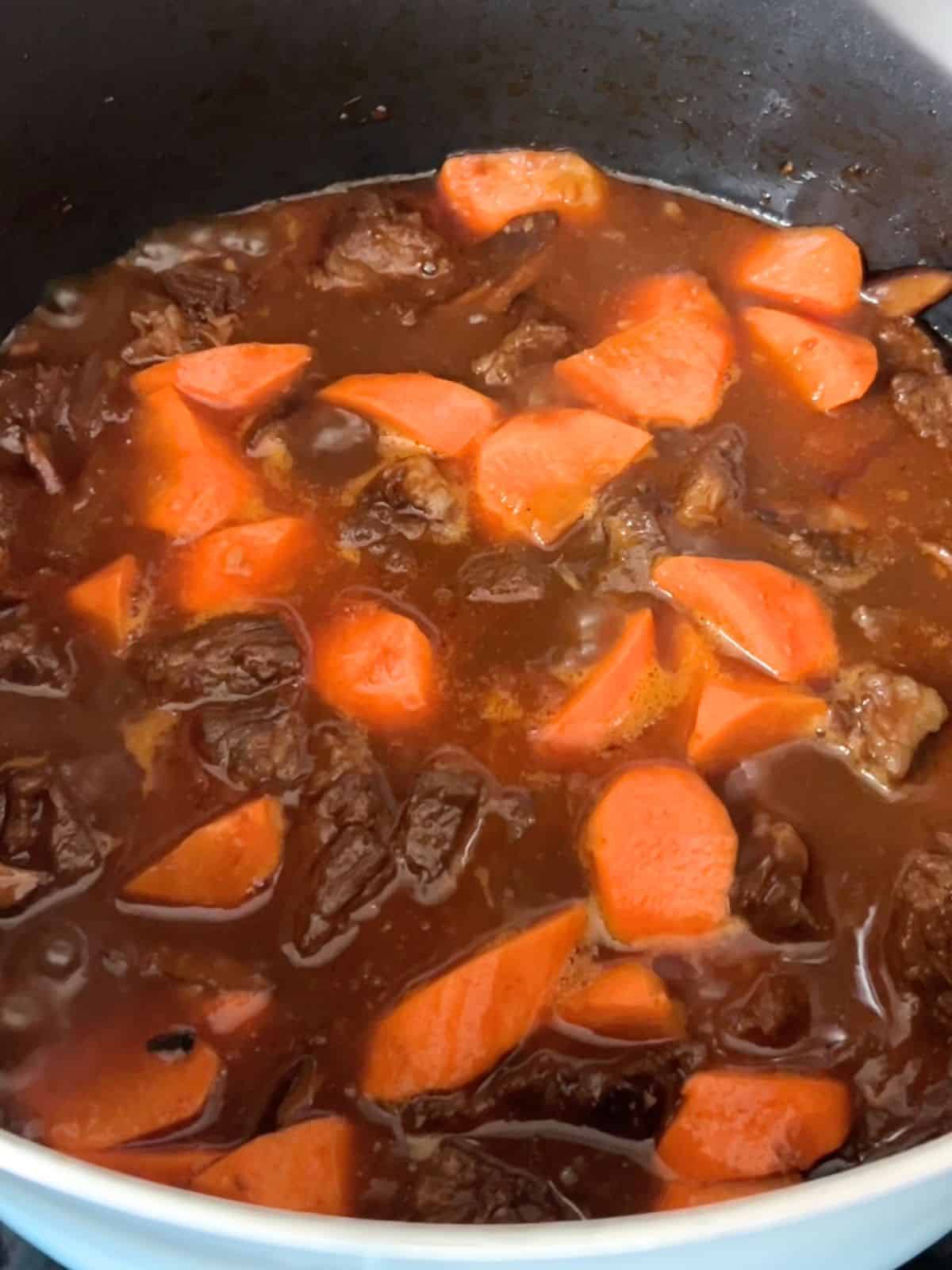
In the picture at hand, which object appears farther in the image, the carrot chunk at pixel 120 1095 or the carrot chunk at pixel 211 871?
the carrot chunk at pixel 211 871

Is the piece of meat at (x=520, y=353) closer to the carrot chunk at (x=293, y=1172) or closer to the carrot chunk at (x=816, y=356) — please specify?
the carrot chunk at (x=816, y=356)

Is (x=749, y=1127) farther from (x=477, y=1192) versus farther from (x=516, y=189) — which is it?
(x=516, y=189)

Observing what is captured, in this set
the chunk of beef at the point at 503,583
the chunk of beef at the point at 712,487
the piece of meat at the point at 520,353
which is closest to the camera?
the chunk of beef at the point at 503,583

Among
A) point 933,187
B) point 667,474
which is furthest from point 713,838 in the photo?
point 933,187

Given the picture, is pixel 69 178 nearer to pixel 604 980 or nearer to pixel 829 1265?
pixel 604 980

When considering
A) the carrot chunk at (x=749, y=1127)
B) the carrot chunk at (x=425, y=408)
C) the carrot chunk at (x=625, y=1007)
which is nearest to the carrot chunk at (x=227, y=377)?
the carrot chunk at (x=425, y=408)

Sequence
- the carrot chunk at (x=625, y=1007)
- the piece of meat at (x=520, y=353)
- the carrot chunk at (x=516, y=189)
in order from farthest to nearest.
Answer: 1. the carrot chunk at (x=516, y=189)
2. the piece of meat at (x=520, y=353)
3. the carrot chunk at (x=625, y=1007)

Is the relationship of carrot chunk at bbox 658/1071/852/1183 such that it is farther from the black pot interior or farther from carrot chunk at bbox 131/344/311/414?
the black pot interior
